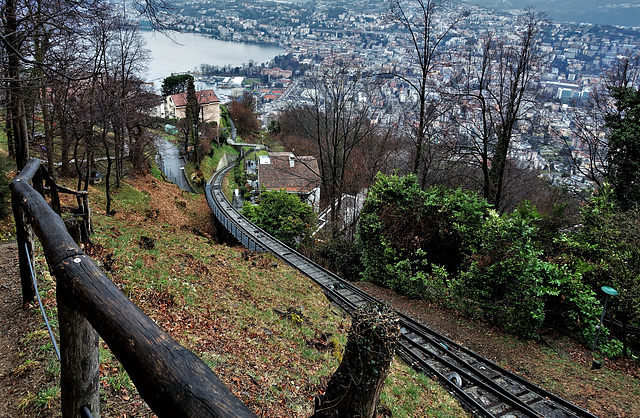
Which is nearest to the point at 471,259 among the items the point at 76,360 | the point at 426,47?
the point at 426,47

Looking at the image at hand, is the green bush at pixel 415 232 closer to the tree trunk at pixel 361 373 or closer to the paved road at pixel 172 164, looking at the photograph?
the tree trunk at pixel 361 373

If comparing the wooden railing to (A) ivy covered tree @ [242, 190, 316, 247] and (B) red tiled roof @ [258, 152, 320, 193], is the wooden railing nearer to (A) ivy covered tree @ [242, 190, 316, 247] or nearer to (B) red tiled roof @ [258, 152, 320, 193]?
(A) ivy covered tree @ [242, 190, 316, 247]

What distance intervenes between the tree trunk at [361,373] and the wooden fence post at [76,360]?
2110 mm

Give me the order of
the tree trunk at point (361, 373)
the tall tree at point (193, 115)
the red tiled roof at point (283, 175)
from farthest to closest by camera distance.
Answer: the tall tree at point (193, 115) < the red tiled roof at point (283, 175) < the tree trunk at point (361, 373)

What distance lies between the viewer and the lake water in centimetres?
9528

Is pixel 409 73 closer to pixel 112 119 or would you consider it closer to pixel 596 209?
pixel 596 209

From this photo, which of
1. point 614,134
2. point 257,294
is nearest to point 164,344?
point 257,294

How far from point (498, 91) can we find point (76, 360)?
1861cm

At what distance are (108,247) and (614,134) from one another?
19255mm

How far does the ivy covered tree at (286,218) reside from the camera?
21781 millimetres

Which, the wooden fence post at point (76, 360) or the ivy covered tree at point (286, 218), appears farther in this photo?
the ivy covered tree at point (286, 218)

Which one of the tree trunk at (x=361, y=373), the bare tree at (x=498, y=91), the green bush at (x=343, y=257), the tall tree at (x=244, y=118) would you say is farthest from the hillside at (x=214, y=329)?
the tall tree at (x=244, y=118)

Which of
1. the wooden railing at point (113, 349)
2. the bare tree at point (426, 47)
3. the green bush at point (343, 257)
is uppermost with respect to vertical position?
the bare tree at point (426, 47)

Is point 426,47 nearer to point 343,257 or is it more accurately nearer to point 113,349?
point 343,257
